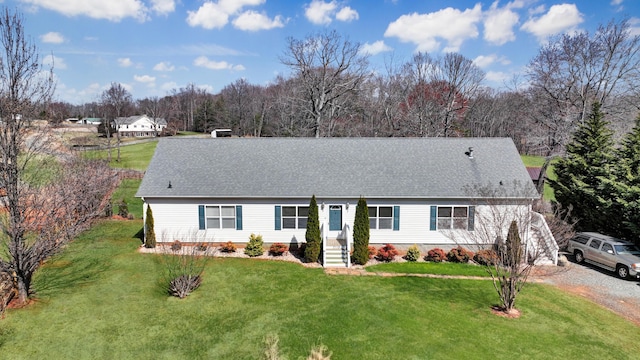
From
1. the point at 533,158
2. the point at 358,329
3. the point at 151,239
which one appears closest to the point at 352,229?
the point at 358,329

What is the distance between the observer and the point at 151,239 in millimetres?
19547

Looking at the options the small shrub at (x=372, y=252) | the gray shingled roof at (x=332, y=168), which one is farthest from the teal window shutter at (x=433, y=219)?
the small shrub at (x=372, y=252)

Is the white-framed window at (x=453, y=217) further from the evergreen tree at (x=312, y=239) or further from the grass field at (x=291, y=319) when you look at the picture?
the evergreen tree at (x=312, y=239)

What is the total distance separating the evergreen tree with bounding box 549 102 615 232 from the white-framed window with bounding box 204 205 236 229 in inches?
736

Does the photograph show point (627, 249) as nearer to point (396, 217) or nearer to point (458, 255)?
point (458, 255)

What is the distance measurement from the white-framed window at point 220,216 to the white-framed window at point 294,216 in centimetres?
274

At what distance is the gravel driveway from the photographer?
48.5 feet

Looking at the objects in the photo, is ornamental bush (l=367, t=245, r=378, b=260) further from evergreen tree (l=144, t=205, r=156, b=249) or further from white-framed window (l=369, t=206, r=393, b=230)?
evergreen tree (l=144, t=205, r=156, b=249)

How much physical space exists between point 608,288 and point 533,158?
49175 millimetres

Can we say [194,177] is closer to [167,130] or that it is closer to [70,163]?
[70,163]

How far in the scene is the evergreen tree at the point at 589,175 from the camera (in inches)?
814

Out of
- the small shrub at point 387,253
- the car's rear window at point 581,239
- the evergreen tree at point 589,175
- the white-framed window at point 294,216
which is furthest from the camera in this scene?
the evergreen tree at point 589,175

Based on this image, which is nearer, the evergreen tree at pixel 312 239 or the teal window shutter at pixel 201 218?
the evergreen tree at pixel 312 239

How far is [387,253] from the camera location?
18.7 metres
